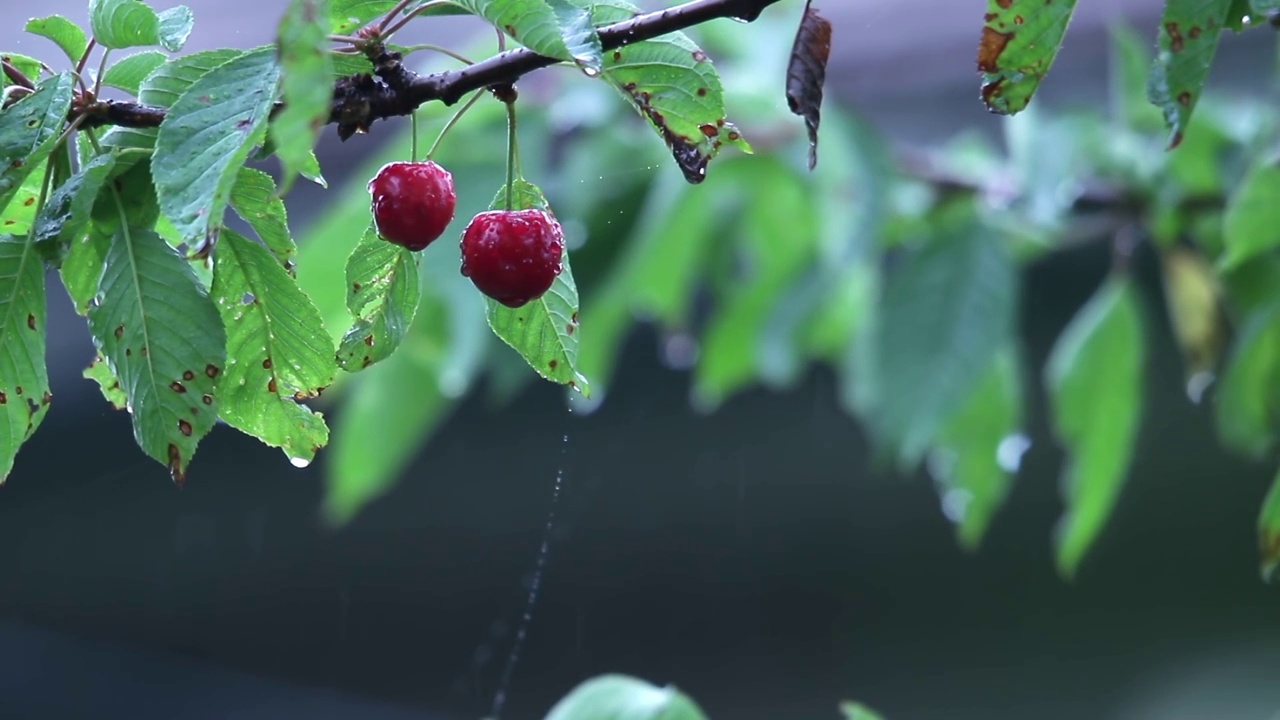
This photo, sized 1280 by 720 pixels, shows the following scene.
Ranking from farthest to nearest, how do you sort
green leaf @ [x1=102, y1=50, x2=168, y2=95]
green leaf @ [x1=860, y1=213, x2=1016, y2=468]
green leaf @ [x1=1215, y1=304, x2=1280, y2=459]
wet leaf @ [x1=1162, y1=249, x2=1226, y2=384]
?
wet leaf @ [x1=1162, y1=249, x2=1226, y2=384]
green leaf @ [x1=860, y1=213, x2=1016, y2=468]
green leaf @ [x1=1215, y1=304, x2=1280, y2=459]
green leaf @ [x1=102, y1=50, x2=168, y2=95]

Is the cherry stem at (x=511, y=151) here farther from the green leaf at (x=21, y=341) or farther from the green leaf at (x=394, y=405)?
the green leaf at (x=394, y=405)

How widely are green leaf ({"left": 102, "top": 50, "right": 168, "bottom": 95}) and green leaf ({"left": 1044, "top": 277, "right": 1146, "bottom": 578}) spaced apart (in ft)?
3.19

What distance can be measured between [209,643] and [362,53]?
120 inches

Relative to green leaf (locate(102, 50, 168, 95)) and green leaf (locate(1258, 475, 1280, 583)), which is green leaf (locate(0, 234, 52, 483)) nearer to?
green leaf (locate(102, 50, 168, 95))

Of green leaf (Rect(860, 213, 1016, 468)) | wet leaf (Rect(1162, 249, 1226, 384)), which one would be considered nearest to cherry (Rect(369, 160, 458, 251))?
green leaf (Rect(860, 213, 1016, 468))

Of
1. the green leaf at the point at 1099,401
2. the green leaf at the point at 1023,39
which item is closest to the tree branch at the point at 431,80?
the green leaf at the point at 1023,39

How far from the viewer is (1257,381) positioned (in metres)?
1.10

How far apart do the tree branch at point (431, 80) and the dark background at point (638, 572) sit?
8.24 feet

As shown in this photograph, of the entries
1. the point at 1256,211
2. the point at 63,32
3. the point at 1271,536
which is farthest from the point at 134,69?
the point at 1256,211

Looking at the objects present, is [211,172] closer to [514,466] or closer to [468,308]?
[468,308]

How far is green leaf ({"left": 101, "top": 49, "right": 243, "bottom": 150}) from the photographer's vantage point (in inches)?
21.3

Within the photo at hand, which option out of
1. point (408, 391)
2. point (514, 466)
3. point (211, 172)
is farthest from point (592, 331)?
point (514, 466)

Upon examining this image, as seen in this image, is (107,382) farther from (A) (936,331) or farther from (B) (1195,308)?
(B) (1195,308)

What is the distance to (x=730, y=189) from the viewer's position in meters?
1.62
